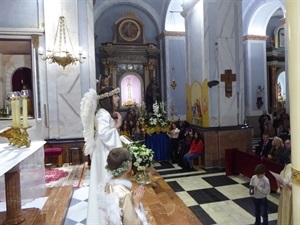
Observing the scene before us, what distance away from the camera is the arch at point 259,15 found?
Result: 40.8 ft

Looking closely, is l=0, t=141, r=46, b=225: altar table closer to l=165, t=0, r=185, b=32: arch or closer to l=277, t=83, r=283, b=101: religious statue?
l=165, t=0, r=185, b=32: arch

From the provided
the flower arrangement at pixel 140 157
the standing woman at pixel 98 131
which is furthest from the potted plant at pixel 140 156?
the standing woman at pixel 98 131

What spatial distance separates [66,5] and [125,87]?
8.30 meters

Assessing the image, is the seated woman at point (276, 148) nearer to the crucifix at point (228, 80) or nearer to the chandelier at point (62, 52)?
the crucifix at point (228, 80)

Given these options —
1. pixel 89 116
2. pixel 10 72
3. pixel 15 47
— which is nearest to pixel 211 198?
pixel 89 116

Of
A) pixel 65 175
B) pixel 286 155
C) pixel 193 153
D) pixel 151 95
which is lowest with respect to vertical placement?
pixel 65 175

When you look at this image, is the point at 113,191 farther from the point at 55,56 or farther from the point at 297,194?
the point at 55,56

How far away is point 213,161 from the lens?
8.41 meters

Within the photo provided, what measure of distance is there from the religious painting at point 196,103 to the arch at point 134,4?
7341 millimetres

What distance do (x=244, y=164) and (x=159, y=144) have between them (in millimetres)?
3429

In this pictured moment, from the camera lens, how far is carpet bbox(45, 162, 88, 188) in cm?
591

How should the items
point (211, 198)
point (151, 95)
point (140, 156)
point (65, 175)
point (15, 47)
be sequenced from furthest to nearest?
point (151, 95)
point (15, 47)
point (65, 175)
point (211, 198)
point (140, 156)

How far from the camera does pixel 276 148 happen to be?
6453 millimetres

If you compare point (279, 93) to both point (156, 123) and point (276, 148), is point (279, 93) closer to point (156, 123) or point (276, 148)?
point (156, 123)
